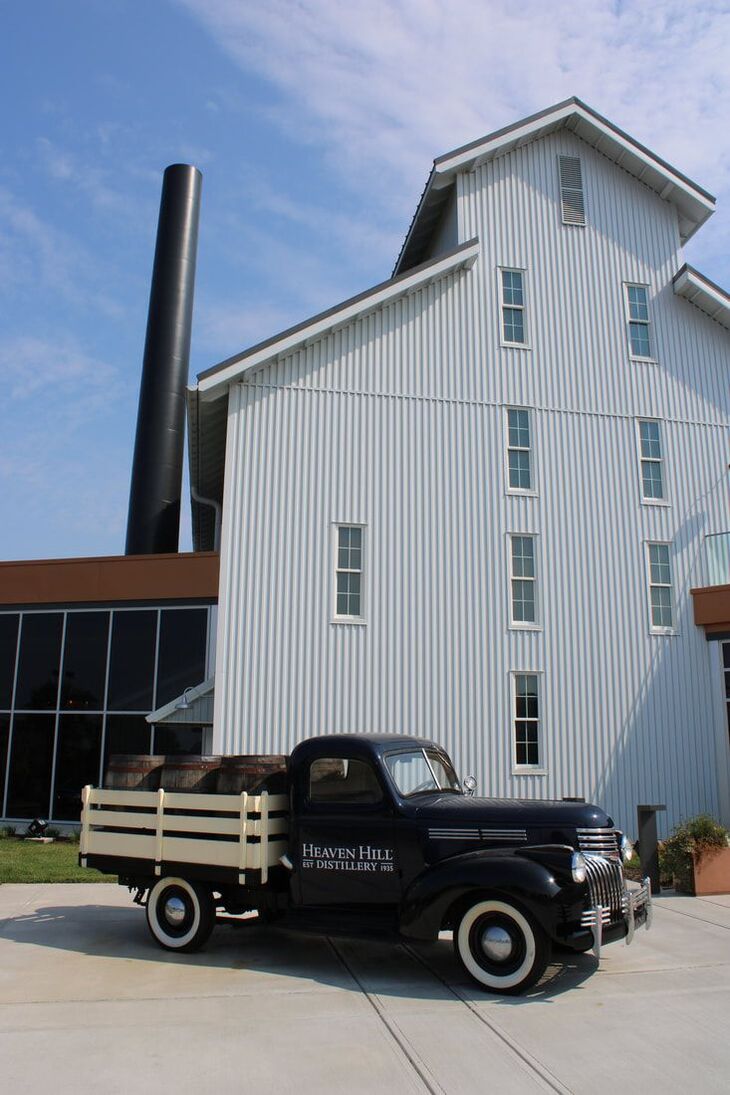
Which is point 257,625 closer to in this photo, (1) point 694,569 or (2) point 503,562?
(2) point 503,562

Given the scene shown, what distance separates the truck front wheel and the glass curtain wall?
11.8 m

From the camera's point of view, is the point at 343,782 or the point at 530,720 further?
the point at 530,720

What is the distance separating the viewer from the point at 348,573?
56.7ft

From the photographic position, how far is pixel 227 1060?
5504mm

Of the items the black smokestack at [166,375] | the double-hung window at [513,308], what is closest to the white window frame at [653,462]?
the double-hung window at [513,308]

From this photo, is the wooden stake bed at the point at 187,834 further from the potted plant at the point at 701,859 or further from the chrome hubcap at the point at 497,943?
the potted plant at the point at 701,859

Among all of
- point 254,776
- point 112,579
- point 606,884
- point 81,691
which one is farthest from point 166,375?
Answer: point 606,884

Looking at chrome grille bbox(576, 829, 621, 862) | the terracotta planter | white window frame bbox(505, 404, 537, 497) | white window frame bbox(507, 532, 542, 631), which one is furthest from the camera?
white window frame bbox(505, 404, 537, 497)

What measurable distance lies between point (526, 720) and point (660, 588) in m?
4.18

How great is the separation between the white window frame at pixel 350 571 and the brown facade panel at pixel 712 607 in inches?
276

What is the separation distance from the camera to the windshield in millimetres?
8094

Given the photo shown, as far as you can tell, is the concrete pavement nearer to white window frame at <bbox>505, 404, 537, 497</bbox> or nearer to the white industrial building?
the white industrial building

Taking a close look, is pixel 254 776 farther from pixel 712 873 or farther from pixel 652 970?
pixel 712 873

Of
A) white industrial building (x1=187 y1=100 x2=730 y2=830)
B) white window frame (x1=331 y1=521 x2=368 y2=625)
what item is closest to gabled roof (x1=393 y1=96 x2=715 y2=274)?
white industrial building (x1=187 y1=100 x2=730 y2=830)
